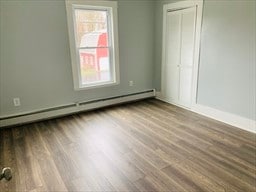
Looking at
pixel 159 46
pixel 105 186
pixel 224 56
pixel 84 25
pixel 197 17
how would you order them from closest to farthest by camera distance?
1. pixel 105 186
2. pixel 224 56
3. pixel 197 17
4. pixel 84 25
5. pixel 159 46

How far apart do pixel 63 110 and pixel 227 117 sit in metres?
2.97

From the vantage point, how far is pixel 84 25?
3621mm

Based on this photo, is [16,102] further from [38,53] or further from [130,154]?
[130,154]

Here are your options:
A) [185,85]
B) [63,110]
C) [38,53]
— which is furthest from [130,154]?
[38,53]

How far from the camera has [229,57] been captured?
306 centimetres

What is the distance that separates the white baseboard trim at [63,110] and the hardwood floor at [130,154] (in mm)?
144

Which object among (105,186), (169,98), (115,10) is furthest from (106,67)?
(105,186)

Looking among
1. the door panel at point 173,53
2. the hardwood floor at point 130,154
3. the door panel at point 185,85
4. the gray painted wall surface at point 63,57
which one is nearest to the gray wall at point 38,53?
the gray painted wall surface at point 63,57

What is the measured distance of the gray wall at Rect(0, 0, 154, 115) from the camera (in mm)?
3008

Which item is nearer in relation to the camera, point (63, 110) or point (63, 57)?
point (63, 57)

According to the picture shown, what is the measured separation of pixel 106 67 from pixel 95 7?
1170 millimetres

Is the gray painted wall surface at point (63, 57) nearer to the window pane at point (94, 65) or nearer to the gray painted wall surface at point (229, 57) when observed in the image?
the gray painted wall surface at point (229, 57)

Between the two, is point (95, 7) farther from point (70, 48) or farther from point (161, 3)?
point (161, 3)

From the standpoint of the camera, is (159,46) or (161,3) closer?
(161,3)
